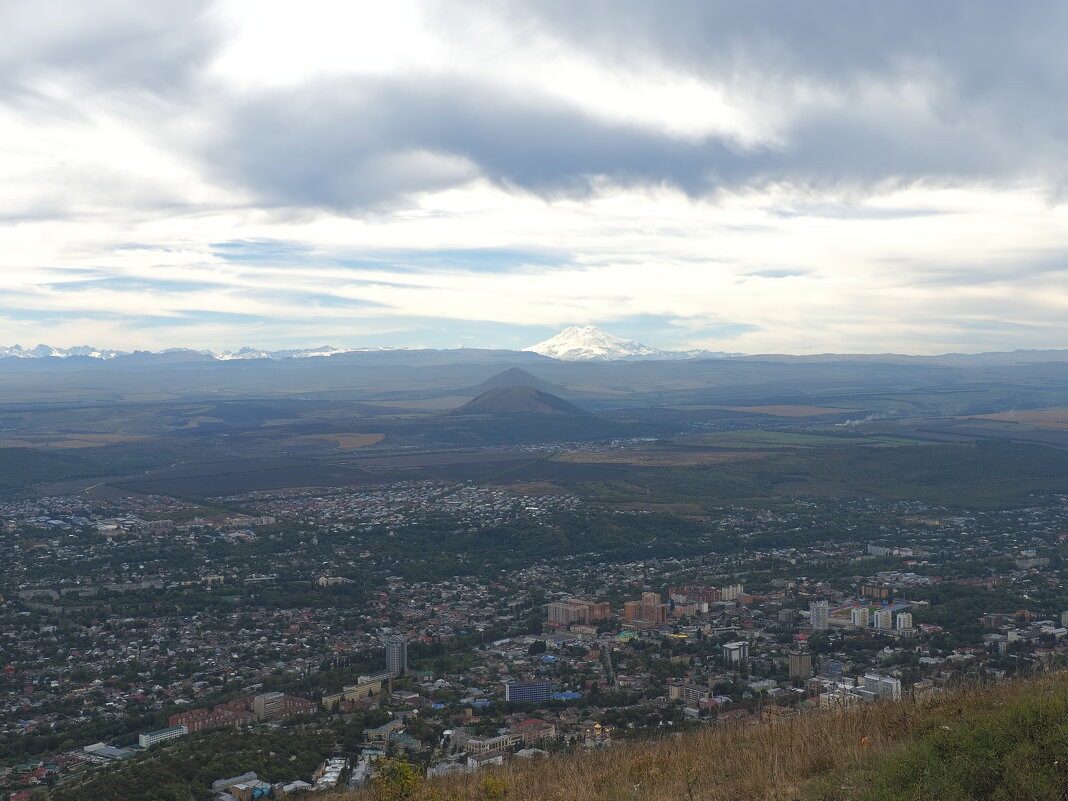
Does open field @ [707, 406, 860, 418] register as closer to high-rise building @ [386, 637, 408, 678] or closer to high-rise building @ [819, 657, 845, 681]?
high-rise building @ [819, 657, 845, 681]

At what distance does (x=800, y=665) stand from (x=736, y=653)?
7.40 ft

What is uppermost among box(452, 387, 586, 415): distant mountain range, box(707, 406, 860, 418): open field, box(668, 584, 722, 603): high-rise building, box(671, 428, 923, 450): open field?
box(452, 387, 586, 415): distant mountain range

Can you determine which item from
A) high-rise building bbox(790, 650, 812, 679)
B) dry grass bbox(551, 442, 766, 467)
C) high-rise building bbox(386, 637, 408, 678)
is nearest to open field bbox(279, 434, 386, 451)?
dry grass bbox(551, 442, 766, 467)

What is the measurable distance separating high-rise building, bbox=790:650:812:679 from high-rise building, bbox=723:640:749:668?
4.59ft

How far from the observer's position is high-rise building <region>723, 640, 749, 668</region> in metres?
25.9

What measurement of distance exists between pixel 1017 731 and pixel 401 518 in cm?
5026

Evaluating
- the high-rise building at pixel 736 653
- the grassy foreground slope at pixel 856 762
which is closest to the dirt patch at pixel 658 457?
the high-rise building at pixel 736 653

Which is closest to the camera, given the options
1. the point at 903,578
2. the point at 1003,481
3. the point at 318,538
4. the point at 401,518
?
the point at 903,578

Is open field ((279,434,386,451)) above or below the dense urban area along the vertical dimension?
above

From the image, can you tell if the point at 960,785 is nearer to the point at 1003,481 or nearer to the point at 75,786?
the point at 75,786

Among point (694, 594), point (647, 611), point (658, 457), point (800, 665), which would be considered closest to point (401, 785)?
point (800, 665)

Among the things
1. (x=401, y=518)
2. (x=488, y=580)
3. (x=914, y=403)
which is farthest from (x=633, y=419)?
(x=488, y=580)

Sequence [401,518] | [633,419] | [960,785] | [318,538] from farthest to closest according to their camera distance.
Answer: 1. [633,419]
2. [401,518]
3. [318,538]
4. [960,785]

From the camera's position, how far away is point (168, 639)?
3116 centimetres
